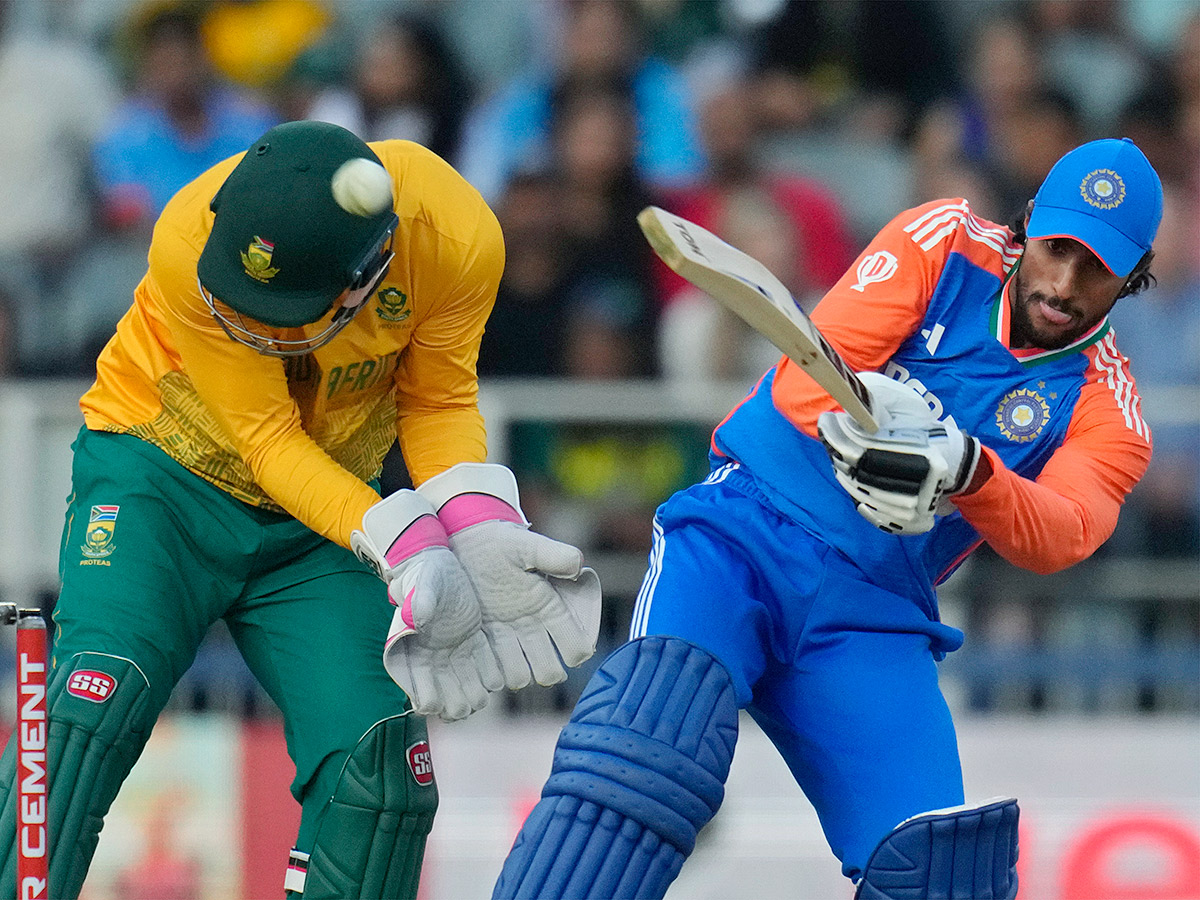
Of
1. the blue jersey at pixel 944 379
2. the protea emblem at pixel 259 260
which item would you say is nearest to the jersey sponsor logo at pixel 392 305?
the protea emblem at pixel 259 260

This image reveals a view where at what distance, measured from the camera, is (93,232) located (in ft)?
23.2

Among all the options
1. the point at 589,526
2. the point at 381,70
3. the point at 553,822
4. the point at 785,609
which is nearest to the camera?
the point at 553,822

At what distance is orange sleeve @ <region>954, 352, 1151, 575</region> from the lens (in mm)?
2967

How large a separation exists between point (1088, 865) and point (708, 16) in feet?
12.5

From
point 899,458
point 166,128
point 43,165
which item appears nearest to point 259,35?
point 166,128

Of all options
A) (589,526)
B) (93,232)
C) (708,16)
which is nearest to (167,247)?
(589,526)

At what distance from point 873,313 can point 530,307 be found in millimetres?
3848

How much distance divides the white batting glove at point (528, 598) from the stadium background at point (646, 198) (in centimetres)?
252

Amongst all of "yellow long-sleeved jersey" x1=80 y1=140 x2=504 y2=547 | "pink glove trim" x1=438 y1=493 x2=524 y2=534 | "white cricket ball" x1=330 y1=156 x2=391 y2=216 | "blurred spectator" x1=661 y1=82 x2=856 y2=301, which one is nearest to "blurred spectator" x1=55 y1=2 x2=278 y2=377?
"blurred spectator" x1=661 y1=82 x2=856 y2=301

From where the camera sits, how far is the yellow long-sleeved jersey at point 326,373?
3369 millimetres

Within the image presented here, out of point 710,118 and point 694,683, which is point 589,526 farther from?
point 694,683

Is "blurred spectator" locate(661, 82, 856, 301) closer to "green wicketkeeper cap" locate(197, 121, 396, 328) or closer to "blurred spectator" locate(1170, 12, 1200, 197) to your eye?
"blurred spectator" locate(1170, 12, 1200, 197)

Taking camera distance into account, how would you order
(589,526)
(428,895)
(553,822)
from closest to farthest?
(553,822) < (428,895) < (589,526)

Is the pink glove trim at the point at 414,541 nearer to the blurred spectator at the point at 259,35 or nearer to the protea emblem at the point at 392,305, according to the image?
the protea emblem at the point at 392,305
